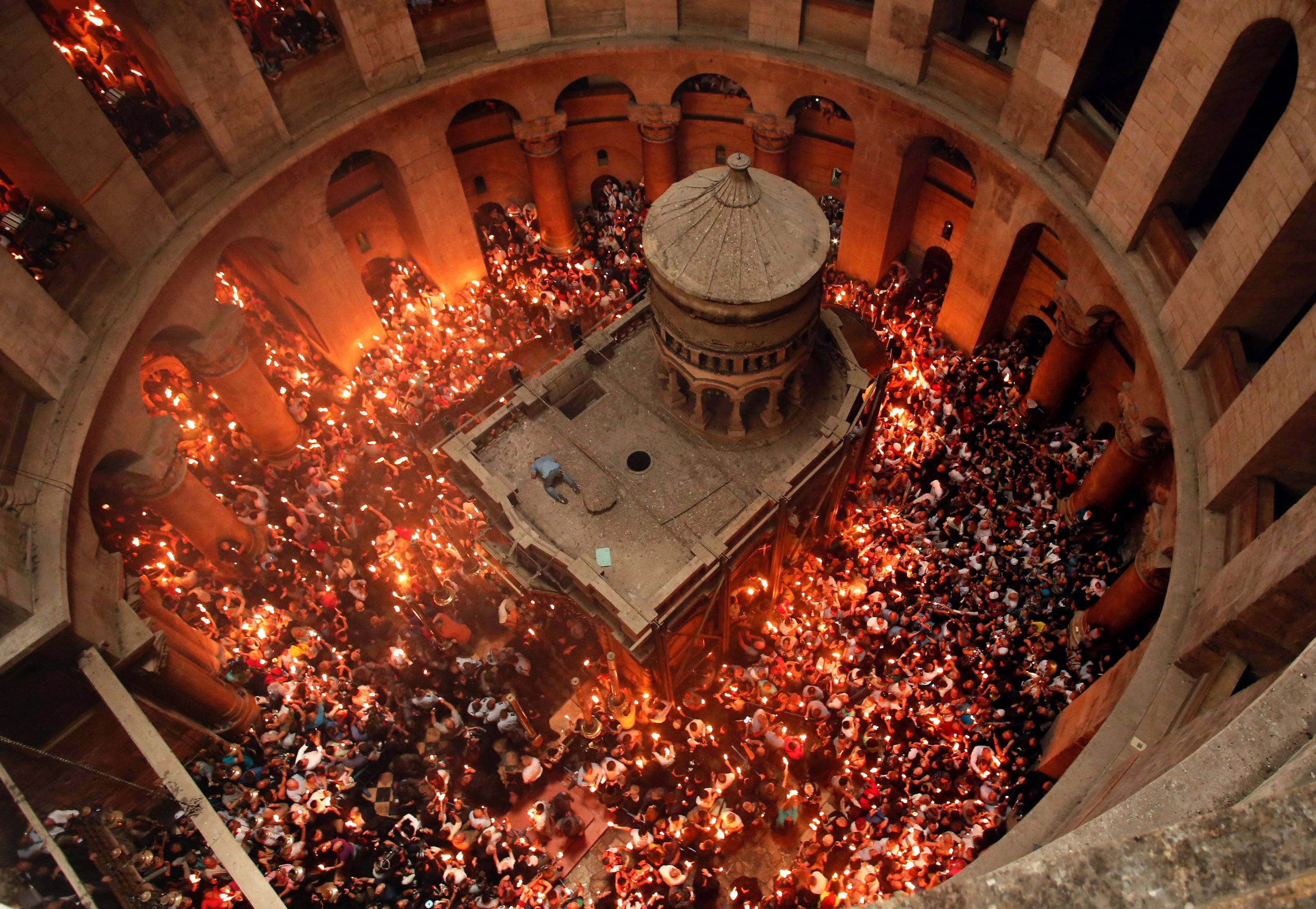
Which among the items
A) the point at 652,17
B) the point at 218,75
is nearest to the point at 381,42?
the point at 218,75

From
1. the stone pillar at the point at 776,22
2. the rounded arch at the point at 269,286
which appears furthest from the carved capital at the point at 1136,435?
the rounded arch at the point at 269,286

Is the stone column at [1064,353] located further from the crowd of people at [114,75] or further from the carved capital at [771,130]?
the crowd of people at [114,75]

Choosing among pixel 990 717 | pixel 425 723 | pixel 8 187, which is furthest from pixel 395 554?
pixel 990 717

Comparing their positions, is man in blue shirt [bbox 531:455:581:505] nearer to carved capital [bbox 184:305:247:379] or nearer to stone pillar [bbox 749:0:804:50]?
carved capital [bbox 184:305:247:379]

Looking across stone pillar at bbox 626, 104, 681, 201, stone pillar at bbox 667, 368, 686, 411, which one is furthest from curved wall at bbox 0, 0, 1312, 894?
stone pillar at bbox 667, 368, 686, 411

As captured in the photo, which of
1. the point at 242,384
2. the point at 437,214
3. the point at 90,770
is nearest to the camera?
the point at 90,770

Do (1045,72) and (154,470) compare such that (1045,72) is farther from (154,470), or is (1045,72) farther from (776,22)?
(154,470)
